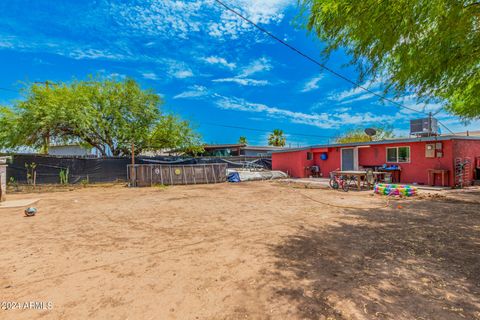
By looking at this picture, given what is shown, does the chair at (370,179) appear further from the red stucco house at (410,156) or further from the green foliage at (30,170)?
the green foliage at (30,170)

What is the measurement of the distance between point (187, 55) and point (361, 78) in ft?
48.4

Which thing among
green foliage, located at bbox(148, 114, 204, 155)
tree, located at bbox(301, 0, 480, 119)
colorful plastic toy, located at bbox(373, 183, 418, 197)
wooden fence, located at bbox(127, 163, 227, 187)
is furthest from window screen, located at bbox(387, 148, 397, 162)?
green foliage, located at bbox(148, 114, 204, 155)

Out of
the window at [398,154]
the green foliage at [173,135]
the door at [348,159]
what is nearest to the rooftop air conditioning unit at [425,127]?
the window at [398,154]

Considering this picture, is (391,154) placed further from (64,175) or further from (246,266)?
(64,175)

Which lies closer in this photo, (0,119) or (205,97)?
(0,119)

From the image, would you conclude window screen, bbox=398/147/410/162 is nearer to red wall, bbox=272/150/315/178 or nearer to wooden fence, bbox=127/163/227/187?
red wall, bbox=272/150/315/178

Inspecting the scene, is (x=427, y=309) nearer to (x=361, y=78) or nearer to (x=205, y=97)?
(x=361, y=78)

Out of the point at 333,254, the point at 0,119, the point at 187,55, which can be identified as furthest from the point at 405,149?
the point at 0,119

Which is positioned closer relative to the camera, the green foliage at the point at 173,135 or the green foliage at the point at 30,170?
the green foliage at the point at 30,170

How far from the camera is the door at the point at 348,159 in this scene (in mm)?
15031

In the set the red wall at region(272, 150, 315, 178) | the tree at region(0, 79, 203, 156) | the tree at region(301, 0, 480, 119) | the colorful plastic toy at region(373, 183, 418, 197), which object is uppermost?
the tree at region(0, 79, 203, 156)

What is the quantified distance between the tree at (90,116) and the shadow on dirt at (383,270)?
51.0 feet

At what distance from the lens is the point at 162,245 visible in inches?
151

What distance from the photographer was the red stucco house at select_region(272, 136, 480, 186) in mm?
10844
